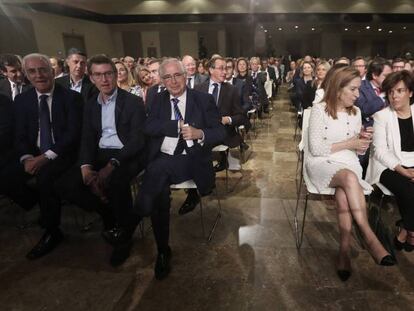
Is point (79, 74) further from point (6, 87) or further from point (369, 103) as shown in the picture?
point (369, 103)

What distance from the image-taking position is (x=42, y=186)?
2.42 meters

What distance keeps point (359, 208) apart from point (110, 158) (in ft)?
5.89

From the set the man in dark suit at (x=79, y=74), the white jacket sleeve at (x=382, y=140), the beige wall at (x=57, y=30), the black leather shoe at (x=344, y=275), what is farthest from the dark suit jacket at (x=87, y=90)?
the beige wall at (x=57, y=30)

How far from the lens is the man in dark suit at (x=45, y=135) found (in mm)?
2490

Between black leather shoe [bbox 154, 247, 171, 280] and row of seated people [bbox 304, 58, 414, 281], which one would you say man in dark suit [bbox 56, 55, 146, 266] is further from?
row of seated people [bbox 304, 58, 414, 281]

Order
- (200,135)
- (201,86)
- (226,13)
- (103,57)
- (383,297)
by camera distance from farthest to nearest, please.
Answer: (226,13) < (201,86) < (103,57) < (200,135) < (383,297)

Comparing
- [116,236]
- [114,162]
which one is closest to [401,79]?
[114,162]

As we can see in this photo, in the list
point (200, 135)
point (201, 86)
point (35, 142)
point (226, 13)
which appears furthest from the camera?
point (226, 13)

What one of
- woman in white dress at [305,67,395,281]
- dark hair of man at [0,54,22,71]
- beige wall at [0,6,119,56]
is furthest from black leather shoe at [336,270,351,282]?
beige wall at [0,6,119,56]

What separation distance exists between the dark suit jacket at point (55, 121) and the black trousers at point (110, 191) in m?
0.25

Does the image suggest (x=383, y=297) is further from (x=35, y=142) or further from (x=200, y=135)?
(x=35, y=142)

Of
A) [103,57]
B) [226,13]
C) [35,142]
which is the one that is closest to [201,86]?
[103,57]

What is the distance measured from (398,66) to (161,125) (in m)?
3.07

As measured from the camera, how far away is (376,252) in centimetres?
190
